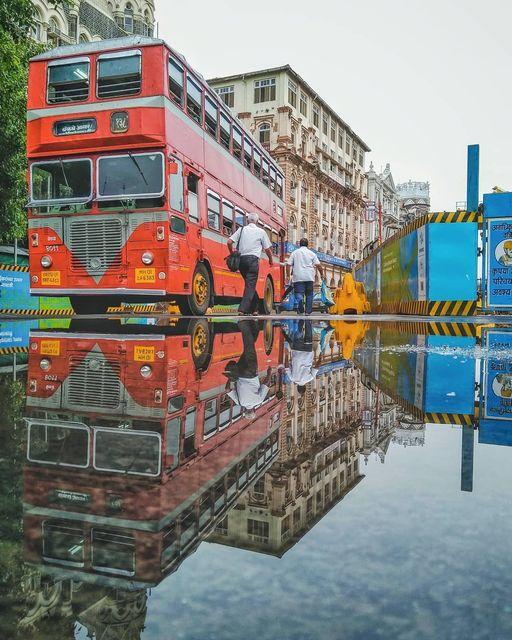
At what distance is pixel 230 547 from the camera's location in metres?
1.10

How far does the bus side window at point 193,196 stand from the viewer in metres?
10.8

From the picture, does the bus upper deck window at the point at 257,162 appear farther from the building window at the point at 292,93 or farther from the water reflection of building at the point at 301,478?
the building window at the point at 292,93

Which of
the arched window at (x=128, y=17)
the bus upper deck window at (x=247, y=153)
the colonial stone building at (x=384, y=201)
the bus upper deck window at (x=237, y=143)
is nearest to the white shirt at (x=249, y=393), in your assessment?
the bus upper deck window at (x=237, y=143)

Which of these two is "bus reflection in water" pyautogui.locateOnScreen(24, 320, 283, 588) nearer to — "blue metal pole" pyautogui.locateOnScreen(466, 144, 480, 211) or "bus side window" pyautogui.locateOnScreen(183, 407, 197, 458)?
"bus side window" pyautogui.locateOnScreen(183, 407, 197, 458)

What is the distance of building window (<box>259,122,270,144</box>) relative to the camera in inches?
1796

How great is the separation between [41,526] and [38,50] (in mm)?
17409

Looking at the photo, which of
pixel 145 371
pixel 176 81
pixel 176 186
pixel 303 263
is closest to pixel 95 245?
pixel 176 186

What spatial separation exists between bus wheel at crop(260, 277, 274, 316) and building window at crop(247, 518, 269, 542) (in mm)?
14819

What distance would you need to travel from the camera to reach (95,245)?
10266mm

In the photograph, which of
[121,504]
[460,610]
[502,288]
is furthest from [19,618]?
[502,288]

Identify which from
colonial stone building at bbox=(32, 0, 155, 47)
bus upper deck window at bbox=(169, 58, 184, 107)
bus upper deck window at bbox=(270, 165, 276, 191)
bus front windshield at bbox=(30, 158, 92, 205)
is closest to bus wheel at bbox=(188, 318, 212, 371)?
bus front windshield at bbox=(30, 158, 92, 205)

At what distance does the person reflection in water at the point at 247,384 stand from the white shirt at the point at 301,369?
16cm

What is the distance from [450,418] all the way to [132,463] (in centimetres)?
146

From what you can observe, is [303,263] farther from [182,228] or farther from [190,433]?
[190,433]
